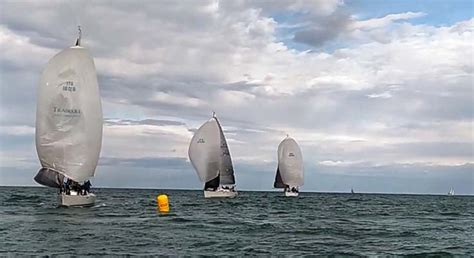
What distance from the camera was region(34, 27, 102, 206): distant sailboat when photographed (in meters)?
43.8

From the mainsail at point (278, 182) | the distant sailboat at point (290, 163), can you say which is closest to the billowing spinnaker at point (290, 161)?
the distant sailboat at point (290, 163)

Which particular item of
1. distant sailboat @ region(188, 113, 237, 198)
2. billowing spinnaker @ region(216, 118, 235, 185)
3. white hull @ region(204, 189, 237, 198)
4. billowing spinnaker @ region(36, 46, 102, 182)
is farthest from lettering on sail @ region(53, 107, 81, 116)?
white hull @ region(204, 189, 237, 198)

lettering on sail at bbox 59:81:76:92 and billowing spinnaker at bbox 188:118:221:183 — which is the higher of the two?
lettering on sail at bbox 59:81:76:92

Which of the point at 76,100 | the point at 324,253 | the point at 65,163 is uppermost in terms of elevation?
the point at 76,100

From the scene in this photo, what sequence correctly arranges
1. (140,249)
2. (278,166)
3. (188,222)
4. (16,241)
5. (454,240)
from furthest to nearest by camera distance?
(278,166), (188,222), (454,240), (16,241), (140,249)

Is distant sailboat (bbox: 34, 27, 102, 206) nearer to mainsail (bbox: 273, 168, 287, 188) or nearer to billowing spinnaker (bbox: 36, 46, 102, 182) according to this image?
billowing spinnaker (bbox: 36, 46, 102, 182)

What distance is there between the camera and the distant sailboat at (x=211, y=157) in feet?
249

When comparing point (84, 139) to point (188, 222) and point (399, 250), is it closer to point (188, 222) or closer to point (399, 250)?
point (188, 222)

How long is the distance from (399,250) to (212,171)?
52.8 meters

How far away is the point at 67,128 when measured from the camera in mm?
43906

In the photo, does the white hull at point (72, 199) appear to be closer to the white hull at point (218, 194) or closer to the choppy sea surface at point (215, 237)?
the choppy sea surface at point (215, 237)

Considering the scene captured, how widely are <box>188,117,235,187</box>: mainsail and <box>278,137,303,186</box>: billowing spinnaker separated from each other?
52.2 ft

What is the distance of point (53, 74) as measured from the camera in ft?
147

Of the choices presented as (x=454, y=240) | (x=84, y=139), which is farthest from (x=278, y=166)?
(x=454, y=240)
